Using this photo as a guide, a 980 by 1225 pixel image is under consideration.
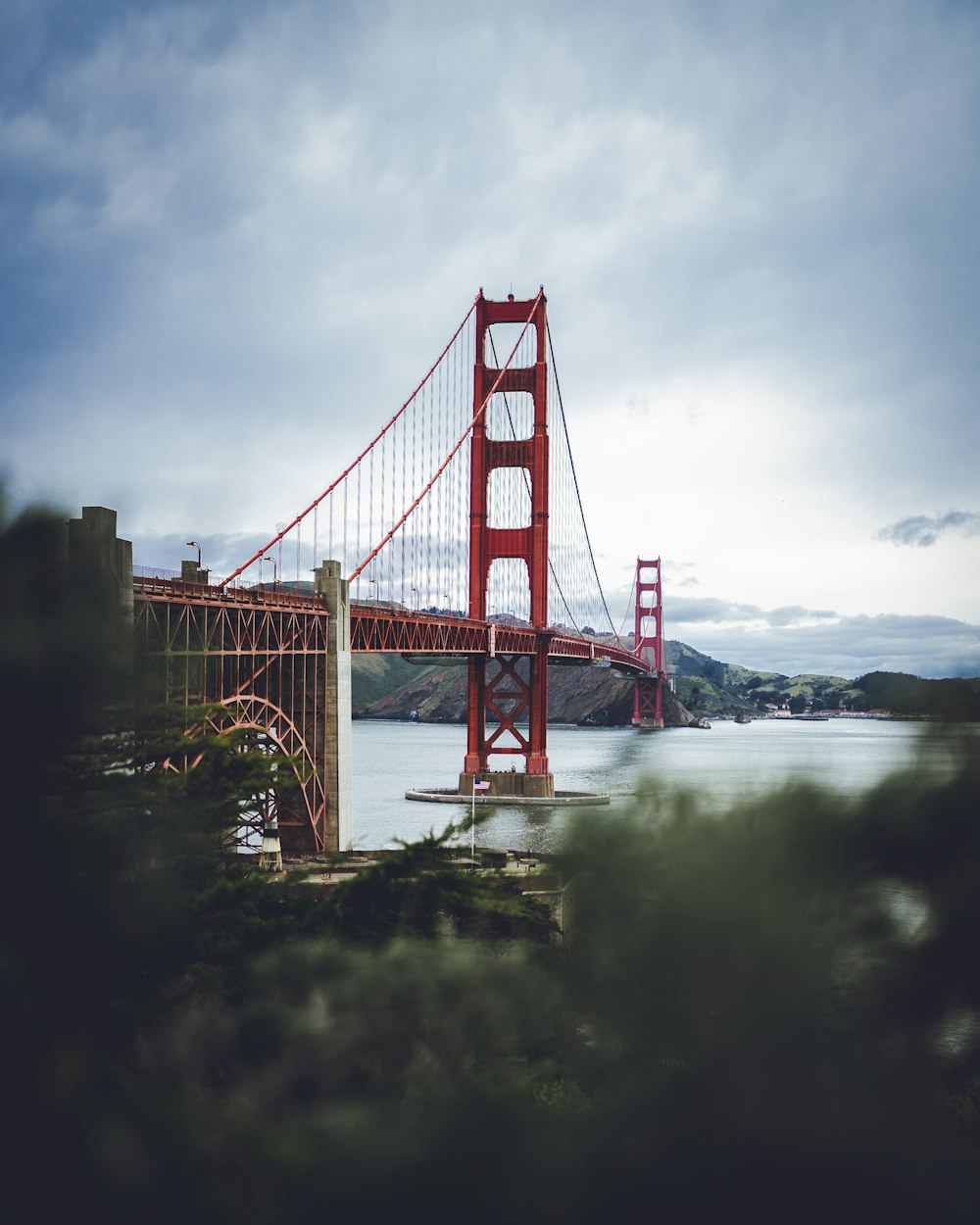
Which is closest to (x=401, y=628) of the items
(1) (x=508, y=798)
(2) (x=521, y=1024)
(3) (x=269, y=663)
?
(3) (x=269, y=663)

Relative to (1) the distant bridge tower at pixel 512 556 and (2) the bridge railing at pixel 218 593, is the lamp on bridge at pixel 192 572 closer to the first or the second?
(2) the bridge railing at pixel 218 593

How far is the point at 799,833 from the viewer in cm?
484

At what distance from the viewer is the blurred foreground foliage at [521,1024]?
4203 mm

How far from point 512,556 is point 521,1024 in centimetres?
4735

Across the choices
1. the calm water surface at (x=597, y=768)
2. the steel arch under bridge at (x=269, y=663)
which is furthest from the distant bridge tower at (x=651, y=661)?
the steel arch under bridge at (x=269, y=663)

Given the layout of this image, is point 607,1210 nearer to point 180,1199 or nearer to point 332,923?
point 180,1199

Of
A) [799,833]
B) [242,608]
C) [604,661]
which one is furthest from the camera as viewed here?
[604,661]

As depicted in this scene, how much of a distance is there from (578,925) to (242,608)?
785 inches

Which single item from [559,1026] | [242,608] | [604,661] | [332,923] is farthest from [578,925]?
[604,661]

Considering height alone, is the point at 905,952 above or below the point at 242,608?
below

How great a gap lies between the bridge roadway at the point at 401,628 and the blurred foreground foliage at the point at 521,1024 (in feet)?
47.0

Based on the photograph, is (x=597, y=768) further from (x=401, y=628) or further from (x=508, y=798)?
(x=401, y=628)

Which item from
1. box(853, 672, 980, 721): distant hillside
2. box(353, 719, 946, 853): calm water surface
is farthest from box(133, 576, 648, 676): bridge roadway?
box(853, 672, 980, 721): distant hillside

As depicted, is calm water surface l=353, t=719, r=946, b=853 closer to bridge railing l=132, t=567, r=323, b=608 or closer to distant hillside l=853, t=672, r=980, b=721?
distant hillside l=853, t=672, r=980, b=721
